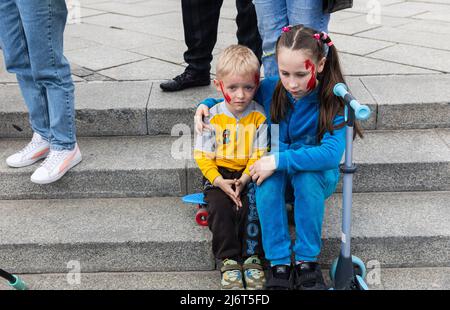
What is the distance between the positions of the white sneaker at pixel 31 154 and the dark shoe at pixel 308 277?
170cm

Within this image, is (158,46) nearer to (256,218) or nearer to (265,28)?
(265,28)

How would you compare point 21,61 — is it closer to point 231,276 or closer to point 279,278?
point 231,276

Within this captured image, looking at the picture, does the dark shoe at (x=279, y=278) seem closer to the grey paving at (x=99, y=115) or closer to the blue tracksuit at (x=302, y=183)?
the blue tracksuit at (x=302, y=183)

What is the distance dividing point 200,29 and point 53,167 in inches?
55.9

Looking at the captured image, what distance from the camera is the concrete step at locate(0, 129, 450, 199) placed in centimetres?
287

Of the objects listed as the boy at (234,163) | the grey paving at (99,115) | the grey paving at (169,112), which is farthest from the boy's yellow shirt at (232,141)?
the grey paving at (99,115)

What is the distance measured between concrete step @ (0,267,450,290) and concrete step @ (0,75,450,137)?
3.32 feet

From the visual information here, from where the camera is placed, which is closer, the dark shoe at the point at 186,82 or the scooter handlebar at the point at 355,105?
the scooter handlebar at the point at 355,105

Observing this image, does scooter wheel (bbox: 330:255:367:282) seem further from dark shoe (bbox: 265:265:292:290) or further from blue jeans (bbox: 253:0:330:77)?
blue jeans (bbox: 253:0:330:77)

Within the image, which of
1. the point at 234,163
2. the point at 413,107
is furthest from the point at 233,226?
the point at 413,107

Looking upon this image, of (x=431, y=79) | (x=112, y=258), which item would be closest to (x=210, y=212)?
(x=112, y=258)

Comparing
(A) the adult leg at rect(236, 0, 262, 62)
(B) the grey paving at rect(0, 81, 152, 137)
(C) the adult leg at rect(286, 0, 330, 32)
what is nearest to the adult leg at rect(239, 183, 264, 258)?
(C) the adult leg at rect(286, 0, 330, 32)

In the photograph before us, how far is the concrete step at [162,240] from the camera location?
2570mm

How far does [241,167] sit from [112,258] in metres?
0.85
